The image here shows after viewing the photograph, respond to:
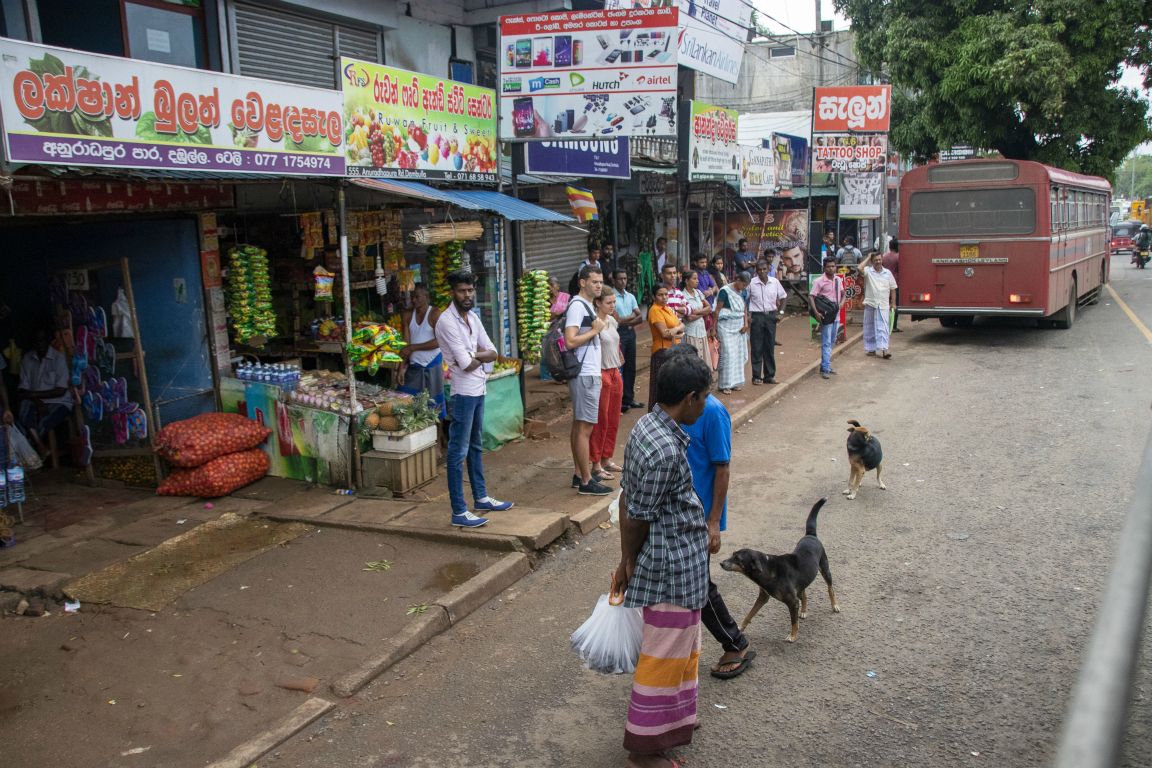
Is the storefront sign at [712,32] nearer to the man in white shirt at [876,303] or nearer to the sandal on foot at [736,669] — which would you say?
the man in white shirt at [876,303]

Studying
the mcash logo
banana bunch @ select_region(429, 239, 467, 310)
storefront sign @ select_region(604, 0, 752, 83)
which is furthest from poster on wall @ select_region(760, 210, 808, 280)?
the mcash logo

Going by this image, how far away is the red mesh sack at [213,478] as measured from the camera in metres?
7.66

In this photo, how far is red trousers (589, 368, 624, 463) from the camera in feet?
26.0

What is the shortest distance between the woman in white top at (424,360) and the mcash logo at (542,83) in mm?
2681

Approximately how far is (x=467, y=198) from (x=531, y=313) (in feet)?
6.53

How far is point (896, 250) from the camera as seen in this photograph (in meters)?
17.4

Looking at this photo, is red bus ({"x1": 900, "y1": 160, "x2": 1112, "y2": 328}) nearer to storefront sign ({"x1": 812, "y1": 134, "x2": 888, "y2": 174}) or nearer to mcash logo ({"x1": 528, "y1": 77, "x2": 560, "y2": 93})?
storefront sign ({"x1": 812, "y1": 134, "x2": 888, "y2": 174})

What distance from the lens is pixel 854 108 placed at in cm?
1889

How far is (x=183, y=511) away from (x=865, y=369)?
34.5ft

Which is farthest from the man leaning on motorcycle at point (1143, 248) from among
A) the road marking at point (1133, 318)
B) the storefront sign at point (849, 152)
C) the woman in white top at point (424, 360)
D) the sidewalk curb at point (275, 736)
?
the sidewalk curb at point (275, 736)

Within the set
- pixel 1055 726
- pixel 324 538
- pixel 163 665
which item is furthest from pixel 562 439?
pixel 1055 726

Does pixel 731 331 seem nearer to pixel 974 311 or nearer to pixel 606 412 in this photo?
pixel 606 412

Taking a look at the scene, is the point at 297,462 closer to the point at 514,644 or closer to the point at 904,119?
the point at 514,644

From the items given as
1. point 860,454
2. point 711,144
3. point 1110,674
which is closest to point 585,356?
point 860,454
